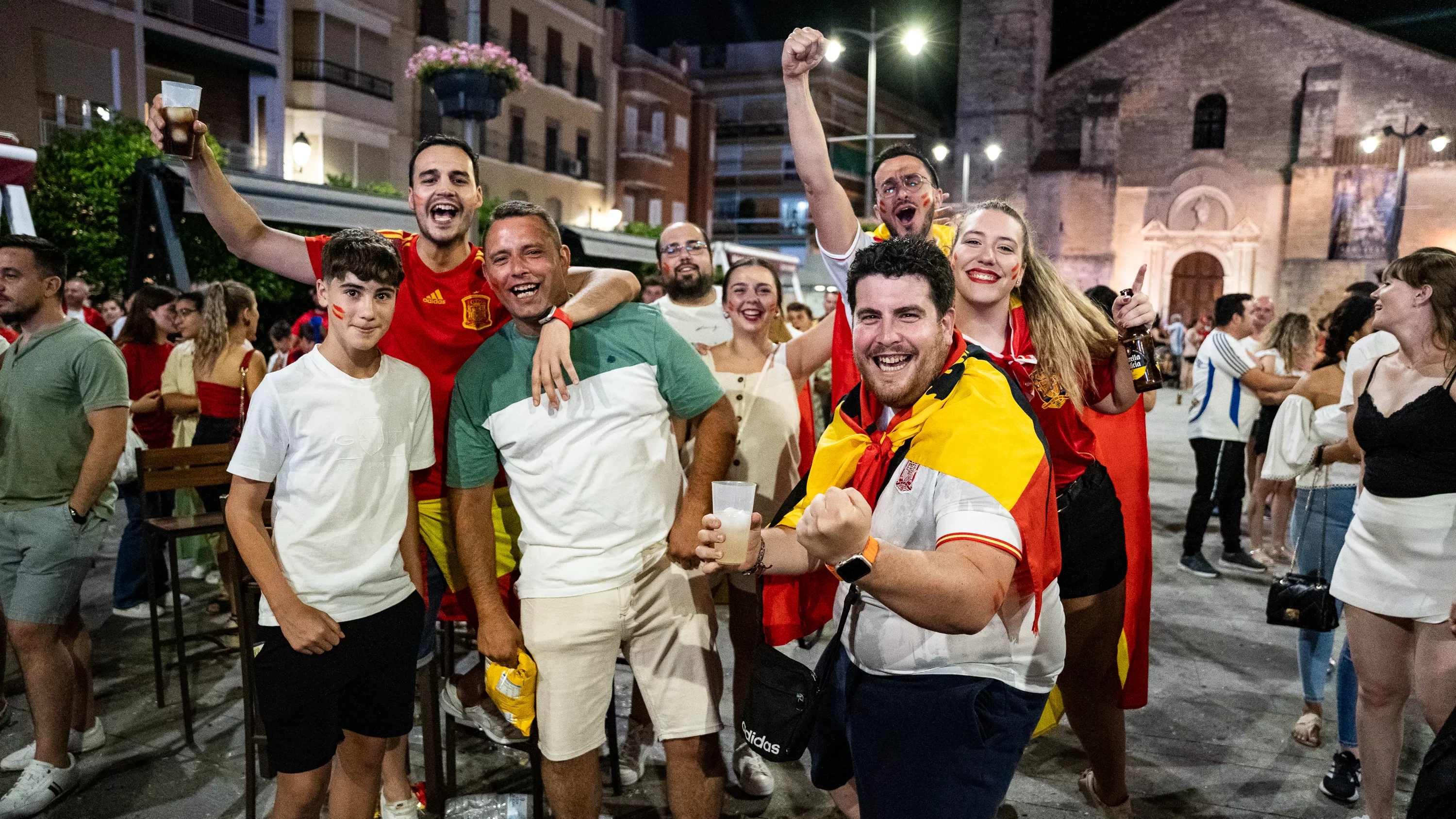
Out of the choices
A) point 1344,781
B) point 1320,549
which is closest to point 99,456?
point 1344,781

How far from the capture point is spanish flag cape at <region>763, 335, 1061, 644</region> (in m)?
1.79

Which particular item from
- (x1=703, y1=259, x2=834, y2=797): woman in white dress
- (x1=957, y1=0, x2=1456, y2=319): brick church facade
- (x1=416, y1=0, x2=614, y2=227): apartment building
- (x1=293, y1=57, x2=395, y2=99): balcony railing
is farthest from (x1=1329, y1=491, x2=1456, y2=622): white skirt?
(x1=957, y1=0, x2=1456, y2=319): brick church facade

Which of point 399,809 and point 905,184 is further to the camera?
point 399,809

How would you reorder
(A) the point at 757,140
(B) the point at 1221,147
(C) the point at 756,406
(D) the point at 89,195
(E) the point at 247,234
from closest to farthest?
(E) the point at 247,234 → (C) the point at 756,406 → (D) the point at 89,195 → (B) the point at 1221,147 → (A) the point at 757,140

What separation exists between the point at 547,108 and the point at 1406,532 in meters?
28.4

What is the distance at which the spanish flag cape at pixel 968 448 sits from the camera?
1.79m

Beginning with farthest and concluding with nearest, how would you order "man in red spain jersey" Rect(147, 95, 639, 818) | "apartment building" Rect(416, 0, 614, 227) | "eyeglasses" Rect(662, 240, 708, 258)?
"apartment building" Rect(416, 0, 614, 227), "eyeglasses" Rect(662, 240, 708, 258), "man in red spain jersey" Rect(147, 95, 639, 818)

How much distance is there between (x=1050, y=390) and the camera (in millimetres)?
2645

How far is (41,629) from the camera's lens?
11.1ft

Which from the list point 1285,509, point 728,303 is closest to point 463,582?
point 728,303

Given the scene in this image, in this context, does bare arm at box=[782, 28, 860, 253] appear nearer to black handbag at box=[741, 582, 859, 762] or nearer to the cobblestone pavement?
black handbag at box=[741, 582, 859, 762]

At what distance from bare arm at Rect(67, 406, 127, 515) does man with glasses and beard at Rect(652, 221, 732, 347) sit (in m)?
2.32

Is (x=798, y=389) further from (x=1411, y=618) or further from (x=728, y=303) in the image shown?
(x=1411, y=618)

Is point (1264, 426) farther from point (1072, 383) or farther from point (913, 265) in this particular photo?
point (913, 265)
